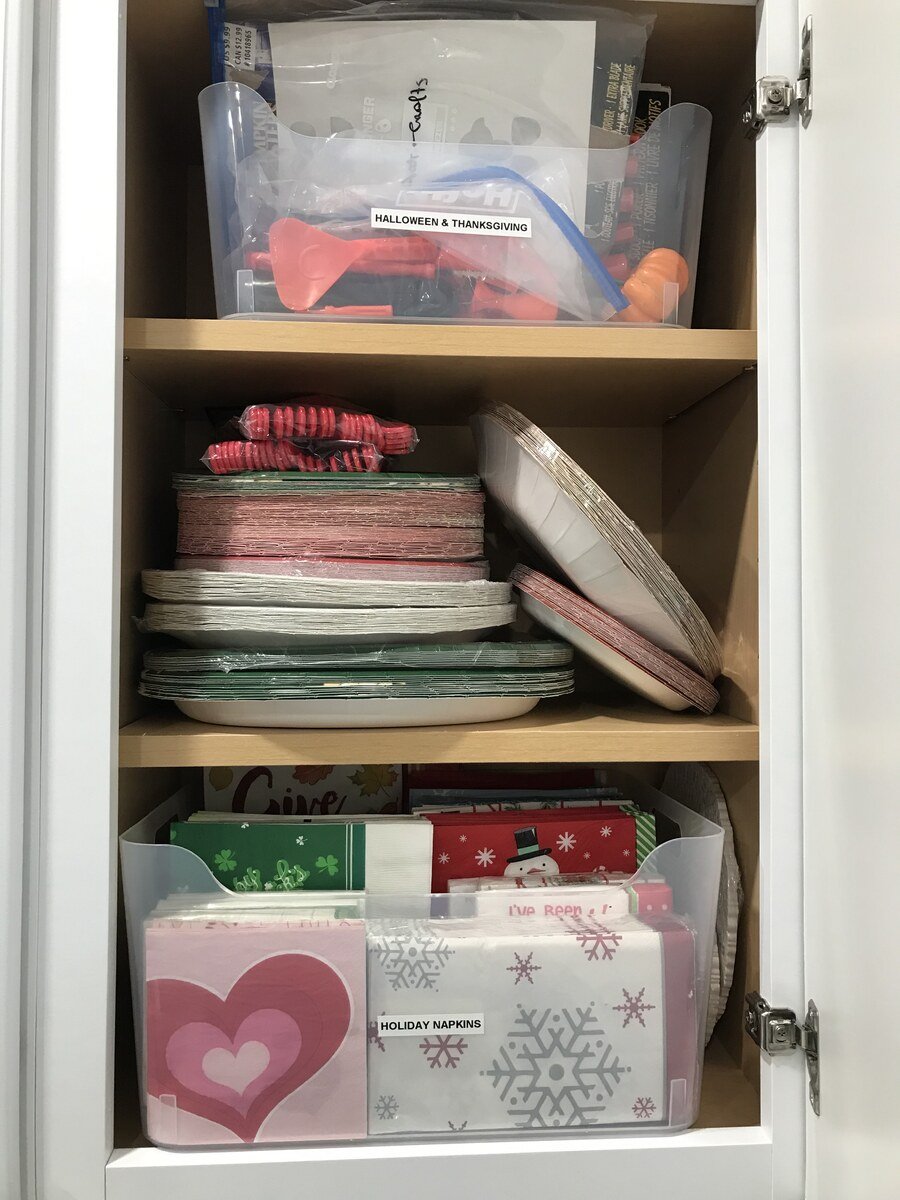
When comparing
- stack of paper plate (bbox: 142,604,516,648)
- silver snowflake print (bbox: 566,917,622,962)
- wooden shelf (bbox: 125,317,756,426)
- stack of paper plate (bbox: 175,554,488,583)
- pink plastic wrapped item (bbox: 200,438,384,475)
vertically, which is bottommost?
silver snowflake print (bbox: 566,917,622,962)

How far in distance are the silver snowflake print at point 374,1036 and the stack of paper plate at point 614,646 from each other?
0.37m


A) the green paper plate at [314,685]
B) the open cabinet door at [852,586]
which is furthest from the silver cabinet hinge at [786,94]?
the green paper plate at [314,685]

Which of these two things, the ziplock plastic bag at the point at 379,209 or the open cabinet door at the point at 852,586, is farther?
the ziplock plastic bag at the point at 379,209

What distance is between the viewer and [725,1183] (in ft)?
2.55

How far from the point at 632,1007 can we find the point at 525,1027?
3.5 inches

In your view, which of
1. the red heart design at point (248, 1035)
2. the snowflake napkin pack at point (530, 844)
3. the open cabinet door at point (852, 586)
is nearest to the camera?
the open cabinet door at point (852, 586)

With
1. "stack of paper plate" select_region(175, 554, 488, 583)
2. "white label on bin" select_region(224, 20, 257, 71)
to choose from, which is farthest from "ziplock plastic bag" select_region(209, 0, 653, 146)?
"stack of paper plate" select_region(175, 554, 488, 583)

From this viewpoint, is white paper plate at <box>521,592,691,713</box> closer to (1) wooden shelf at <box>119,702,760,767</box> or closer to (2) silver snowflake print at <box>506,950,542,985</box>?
(1) wooden shelf at <box>119,702,760,767</box>

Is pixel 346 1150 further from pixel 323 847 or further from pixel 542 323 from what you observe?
pixel 542 323

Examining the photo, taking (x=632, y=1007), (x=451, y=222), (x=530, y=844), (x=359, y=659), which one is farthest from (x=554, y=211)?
(x=632, y=1007)

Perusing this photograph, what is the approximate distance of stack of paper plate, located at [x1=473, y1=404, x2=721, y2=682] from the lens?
83 centimetres

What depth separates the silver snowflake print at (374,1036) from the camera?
0.76 metres

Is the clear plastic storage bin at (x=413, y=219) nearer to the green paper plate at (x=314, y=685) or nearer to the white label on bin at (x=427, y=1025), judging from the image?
the green paper plate at (x=314, y=685)

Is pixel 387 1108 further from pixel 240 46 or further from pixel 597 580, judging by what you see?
pixel 240 46
